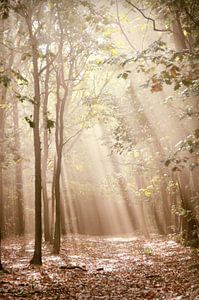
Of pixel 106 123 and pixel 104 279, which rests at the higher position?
pixel 106 123

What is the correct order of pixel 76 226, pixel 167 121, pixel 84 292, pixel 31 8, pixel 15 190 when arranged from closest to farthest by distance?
pixel 84 292 < pixel 31 8 < pixel 167 121 < pixel 15 190 < pixel 76 226

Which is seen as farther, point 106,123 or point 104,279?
point 106,123

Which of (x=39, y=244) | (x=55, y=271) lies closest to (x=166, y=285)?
(x=55, y=271)

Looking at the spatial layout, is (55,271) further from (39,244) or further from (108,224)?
(108,224)

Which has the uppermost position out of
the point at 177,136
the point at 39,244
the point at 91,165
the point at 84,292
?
the point at 91,165

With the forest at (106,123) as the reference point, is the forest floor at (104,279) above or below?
below

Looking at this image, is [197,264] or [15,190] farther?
[15,190]

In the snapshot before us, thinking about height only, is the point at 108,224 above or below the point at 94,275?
above

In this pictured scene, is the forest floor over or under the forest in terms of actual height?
under

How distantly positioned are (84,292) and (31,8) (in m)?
10.1

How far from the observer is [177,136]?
54.0 ft

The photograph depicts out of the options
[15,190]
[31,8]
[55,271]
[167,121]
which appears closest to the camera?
[55,271]

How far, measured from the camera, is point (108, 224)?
149 ft

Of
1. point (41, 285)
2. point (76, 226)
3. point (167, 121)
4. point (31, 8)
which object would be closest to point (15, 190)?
point (76, 226)
